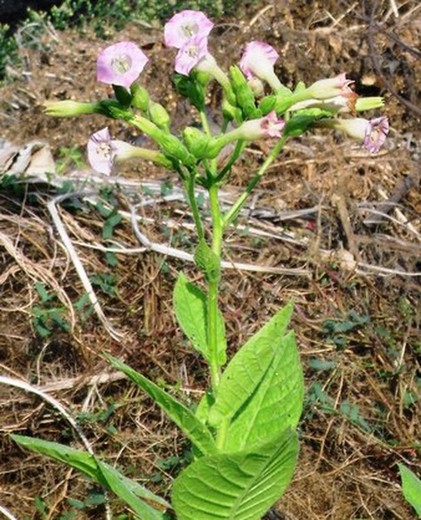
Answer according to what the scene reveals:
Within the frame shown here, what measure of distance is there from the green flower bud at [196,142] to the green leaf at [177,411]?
1.28ft

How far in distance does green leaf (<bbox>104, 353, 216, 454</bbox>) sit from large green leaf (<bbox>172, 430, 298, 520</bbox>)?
9cm

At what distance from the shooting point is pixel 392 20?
477cm

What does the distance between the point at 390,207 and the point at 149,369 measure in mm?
1140

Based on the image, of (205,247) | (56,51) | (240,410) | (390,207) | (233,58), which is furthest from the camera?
(56,51)

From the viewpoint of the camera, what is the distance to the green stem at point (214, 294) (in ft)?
6.62

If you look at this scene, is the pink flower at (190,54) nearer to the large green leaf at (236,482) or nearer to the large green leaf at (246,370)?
the large green leaf at (246,370)

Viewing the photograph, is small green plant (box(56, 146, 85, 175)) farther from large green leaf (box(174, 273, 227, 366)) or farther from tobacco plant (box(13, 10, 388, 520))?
tobacco plant (box(13, 10, 388, 520))

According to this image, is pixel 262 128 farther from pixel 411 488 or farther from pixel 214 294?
pixel 411 488

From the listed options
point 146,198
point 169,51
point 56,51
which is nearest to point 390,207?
point 146,198

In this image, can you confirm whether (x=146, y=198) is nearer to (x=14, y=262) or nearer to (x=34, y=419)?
(x=14, y=262)


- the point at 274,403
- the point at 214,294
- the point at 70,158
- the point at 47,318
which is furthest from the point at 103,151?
the point at 70,158

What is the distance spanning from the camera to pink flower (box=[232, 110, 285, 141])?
6.08 feet

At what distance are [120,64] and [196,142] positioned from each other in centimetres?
19

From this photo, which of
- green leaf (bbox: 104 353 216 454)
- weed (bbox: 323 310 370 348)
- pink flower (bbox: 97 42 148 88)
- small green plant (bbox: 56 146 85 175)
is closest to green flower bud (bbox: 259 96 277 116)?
pink flower (bbox: 97 42 148 88)
